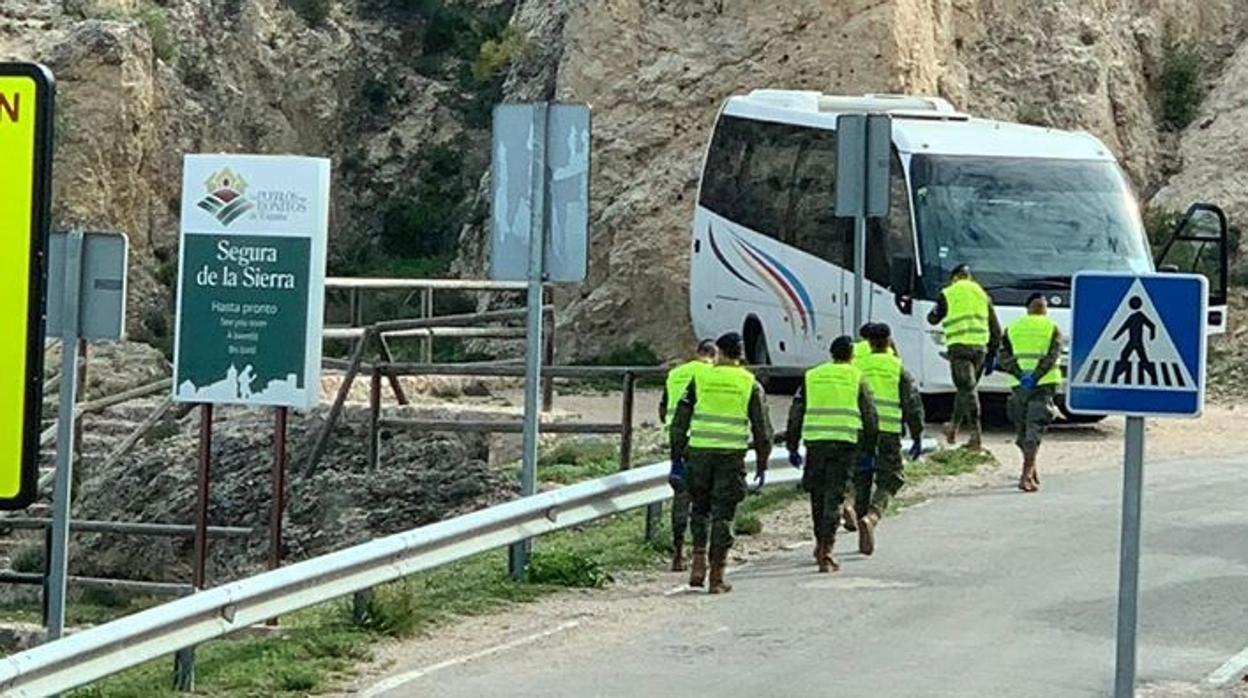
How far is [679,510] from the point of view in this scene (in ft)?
49.7

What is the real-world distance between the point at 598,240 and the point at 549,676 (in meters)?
23.1

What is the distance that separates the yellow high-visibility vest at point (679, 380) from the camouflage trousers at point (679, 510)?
0.45m

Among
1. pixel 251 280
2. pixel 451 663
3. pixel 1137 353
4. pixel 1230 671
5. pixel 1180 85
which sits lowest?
pixel 451 663

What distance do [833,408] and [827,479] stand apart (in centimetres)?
48

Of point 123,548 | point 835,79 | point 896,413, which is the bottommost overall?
point 123,548

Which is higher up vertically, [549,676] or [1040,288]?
[1040,288]

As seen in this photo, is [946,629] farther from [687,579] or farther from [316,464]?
[316,464]

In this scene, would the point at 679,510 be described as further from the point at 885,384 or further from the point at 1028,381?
the point at 1028,381

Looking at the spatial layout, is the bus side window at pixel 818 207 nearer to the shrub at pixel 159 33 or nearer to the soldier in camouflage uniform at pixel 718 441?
the soldier in camouflage uniform at pixel 718 441

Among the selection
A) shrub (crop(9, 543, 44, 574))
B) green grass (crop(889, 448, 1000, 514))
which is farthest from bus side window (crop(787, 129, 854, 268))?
shrub (crop(9, 543, 44, 574))

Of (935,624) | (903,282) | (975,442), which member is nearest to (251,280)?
(935,624)

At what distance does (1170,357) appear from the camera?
8781mm

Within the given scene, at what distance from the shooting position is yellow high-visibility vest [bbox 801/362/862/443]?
49.5ft

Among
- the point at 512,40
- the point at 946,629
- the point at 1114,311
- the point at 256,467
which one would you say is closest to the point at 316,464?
the point at 256,467
